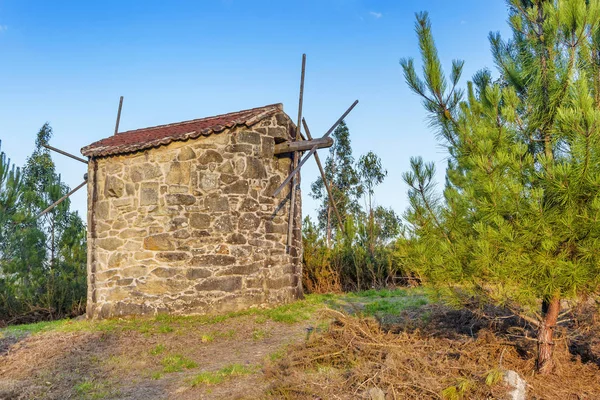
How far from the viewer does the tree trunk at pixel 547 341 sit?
550cm

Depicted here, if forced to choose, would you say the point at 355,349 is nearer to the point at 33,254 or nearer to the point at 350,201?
the point at 33,254

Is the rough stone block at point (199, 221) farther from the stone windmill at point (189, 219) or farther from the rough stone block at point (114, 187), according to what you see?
the rough stone block at point (114, 187)

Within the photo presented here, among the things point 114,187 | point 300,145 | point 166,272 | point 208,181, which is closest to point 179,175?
point 208,181

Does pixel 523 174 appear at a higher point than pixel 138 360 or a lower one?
higher

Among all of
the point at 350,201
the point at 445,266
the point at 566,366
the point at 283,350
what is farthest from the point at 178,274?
the point at 350,201

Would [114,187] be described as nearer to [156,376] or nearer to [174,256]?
[174,256]

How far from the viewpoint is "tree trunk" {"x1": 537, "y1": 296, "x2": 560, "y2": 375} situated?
550 cm

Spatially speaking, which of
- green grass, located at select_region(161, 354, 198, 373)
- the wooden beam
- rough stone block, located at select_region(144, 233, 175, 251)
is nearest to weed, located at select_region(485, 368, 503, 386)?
green grass, located at select_region(161, 354, 198, 373)

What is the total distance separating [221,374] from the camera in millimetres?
6219

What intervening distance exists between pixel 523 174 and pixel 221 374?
3989 mm

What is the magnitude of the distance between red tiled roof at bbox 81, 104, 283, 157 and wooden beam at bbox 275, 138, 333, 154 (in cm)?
70

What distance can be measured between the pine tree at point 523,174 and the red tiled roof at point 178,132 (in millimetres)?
4995

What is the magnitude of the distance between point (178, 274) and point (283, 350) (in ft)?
10.7

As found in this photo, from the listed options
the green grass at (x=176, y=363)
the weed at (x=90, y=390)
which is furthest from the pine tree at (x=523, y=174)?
the weed at (x=90, y=390)
